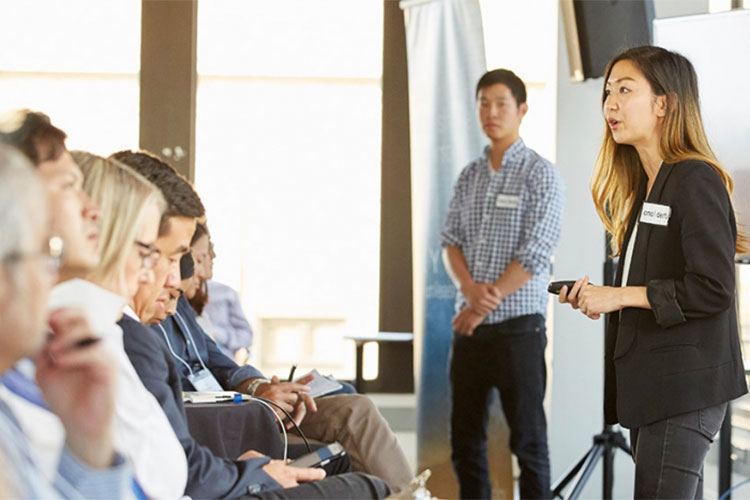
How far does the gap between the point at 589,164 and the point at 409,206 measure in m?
0.77

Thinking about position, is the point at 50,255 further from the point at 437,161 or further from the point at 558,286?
the point at 437,161

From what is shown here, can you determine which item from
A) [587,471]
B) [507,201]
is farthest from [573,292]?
[587,471]

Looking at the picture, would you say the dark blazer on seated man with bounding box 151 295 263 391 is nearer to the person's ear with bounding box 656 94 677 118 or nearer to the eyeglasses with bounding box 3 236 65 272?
the eyeglasses with bounding box 3 236 65 272

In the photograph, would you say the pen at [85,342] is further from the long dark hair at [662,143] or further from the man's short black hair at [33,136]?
the long dark hair at [662,143]

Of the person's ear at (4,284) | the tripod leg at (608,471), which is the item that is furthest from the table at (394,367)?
the person's ear at (4,284)

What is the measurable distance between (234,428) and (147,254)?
755 mm

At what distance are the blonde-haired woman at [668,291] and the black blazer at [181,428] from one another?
78 cm

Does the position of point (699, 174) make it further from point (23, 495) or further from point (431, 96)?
point (431, 96)

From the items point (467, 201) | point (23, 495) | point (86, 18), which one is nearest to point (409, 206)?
point (467, 201)

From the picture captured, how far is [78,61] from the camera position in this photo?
3.28 meters

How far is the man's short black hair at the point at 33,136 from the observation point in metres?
1.20

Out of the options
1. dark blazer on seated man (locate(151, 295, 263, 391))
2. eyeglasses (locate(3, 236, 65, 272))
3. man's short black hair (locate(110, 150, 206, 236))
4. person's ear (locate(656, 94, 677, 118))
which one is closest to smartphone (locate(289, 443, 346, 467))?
dark blazer on seated man (locate(151, 295, 263, 391))

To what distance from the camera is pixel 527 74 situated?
3.65 m

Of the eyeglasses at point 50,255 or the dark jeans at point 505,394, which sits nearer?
the eyeglasses at point 50,255
